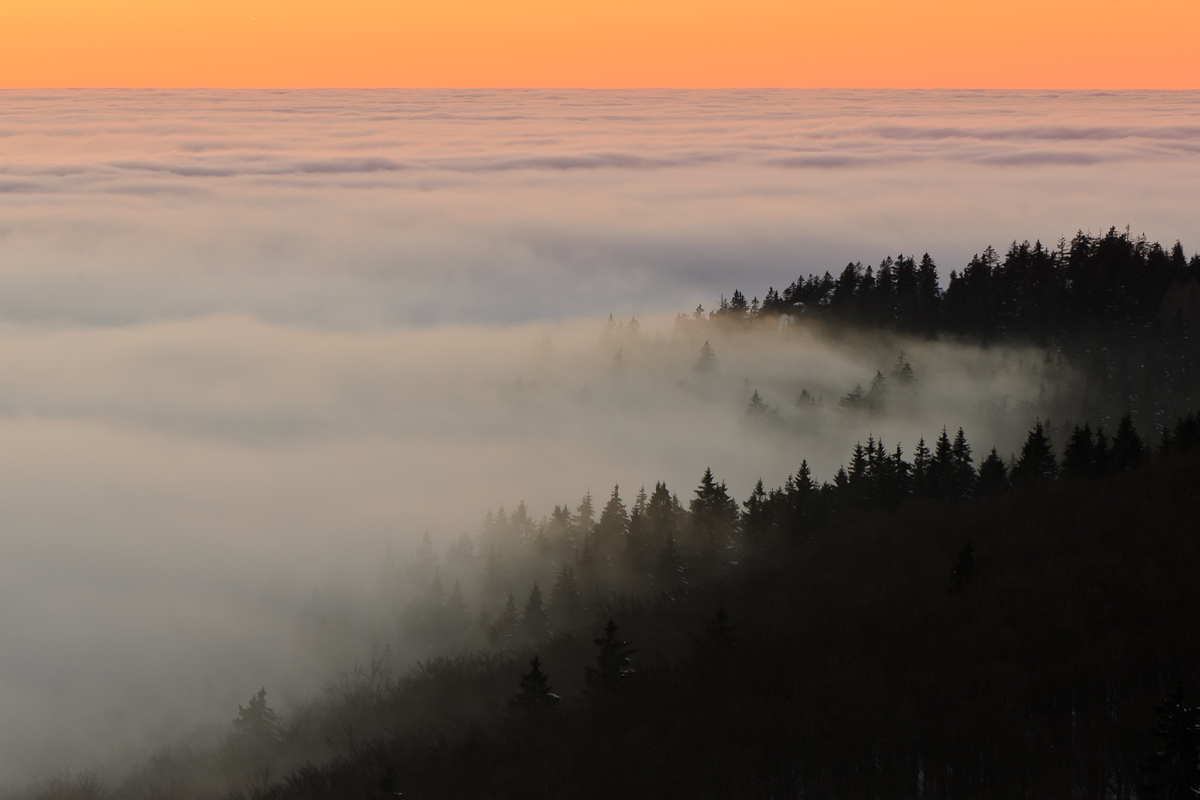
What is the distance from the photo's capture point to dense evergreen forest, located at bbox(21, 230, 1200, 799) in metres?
32.1

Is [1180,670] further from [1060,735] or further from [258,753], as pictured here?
[258,753]

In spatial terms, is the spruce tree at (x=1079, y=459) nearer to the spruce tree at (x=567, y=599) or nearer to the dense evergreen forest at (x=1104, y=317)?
the spruce tree at (x=567, y=599)

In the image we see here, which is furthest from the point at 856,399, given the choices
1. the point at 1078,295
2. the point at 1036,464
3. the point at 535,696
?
the point at 535,696

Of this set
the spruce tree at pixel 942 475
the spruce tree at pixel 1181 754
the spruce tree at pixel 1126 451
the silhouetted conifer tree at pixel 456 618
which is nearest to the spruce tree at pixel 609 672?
the spruce tree at pixel 1181 754

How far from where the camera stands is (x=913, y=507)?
93.1m

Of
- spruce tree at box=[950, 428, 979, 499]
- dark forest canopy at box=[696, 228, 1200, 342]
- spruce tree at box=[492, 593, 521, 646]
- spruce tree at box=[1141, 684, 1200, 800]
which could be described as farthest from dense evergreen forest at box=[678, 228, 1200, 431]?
spruce tree at box=[1141, 684, 1200, 800]

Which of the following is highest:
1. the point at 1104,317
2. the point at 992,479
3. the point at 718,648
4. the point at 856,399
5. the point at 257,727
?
the point at 1104,317

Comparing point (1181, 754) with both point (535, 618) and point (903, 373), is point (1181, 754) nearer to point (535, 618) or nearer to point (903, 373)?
point (535, 618)

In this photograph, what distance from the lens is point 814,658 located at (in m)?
47.5

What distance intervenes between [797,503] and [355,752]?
52.2 m

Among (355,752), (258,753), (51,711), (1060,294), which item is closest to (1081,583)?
(355,752)

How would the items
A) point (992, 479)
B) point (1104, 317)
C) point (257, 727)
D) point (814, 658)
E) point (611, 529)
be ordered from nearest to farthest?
1. point (814, 658)
2. point (257, 727)
3. point (992, 479)
4. point (611, 529)
5. point (1104, 317)

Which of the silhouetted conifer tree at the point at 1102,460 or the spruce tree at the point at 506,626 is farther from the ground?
the silhouetted conifer tree at the point at 1102,460

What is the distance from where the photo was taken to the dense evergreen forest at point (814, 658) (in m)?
32.1
